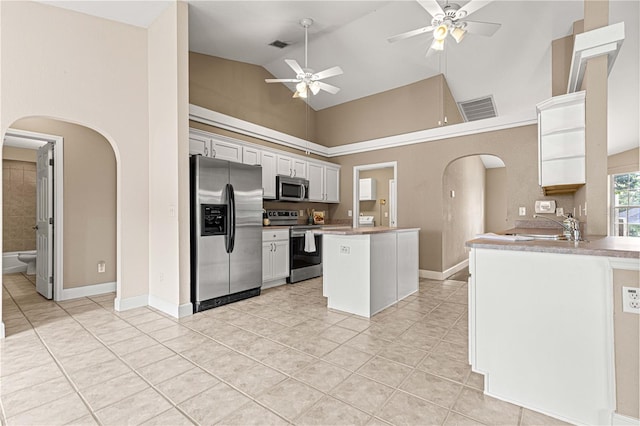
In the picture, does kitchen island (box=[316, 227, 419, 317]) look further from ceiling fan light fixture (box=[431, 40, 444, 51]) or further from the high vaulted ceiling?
the high vaulted ceiling

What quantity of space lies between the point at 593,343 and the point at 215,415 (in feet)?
6.89

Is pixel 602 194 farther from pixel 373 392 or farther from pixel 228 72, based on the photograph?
pixel 228 72

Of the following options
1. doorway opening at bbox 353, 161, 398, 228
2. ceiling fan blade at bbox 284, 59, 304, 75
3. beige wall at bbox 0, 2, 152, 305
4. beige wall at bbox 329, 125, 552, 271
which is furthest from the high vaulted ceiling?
doorway opening at bbox 353, 161, 398, 228

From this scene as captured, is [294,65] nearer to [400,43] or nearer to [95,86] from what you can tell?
[400,43]

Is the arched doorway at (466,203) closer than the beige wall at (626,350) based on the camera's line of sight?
No

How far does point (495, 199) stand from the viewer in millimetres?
9914

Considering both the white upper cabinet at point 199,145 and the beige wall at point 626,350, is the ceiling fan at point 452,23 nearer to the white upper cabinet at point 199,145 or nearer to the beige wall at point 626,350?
the beige wall at point 626,350

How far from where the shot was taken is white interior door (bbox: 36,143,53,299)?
3.93 m

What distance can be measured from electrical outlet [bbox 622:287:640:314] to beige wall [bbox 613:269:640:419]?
15 mm

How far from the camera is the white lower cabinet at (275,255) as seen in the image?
14.7 ft

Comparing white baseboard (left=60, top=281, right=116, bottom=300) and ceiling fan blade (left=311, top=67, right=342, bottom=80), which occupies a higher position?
ceiling fan blade (left=311, top=67, right=342, bottom=80)

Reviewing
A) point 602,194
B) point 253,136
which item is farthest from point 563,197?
point 253,136

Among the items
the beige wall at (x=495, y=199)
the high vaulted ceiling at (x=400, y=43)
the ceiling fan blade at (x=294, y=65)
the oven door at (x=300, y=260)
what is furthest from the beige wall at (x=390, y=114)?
the beige wall at (x=495, y=199)

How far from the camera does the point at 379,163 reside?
19.7 feet
